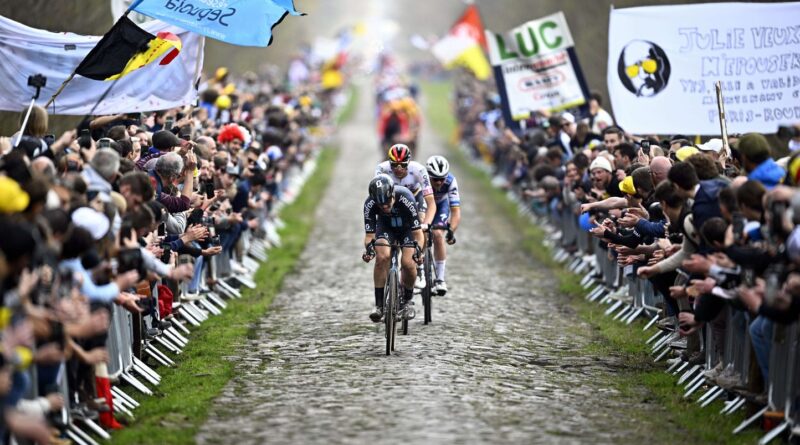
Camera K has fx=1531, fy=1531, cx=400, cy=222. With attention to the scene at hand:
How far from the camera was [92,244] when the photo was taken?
1027 cm

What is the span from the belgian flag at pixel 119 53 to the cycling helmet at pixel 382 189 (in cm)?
274

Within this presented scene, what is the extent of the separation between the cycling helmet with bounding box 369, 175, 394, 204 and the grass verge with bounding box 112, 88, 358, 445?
2.10 metres

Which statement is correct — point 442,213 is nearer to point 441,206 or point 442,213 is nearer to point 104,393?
point 441,206

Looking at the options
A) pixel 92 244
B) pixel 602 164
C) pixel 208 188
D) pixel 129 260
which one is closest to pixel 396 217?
pixel 208 188

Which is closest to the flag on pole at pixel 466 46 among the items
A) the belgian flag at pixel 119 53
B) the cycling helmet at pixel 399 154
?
the cycling helmet at pixel 399 154

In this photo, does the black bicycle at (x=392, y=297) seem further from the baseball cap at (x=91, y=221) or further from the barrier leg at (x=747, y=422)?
the baseball cap at (x=91, y=221)

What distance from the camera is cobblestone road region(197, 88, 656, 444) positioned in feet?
36.1

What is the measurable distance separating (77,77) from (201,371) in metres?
3.81

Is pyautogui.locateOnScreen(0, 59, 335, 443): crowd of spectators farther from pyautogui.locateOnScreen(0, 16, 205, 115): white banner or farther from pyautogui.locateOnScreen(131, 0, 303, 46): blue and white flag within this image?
pyautogui.locateOnScreen(131, 0, 303, 46): blue and white flag

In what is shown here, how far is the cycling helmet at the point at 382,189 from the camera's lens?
1448 centimetres

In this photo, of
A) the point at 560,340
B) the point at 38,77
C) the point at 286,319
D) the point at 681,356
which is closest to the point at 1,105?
the point at 38,77

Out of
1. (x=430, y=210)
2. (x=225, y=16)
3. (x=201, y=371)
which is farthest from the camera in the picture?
(x=430, y=210)

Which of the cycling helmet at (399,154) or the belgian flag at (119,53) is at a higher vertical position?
the belgian flag at (119,53)

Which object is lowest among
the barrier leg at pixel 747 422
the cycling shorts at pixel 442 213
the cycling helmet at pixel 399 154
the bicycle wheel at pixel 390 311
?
the barrier leg at pixel 747 422
